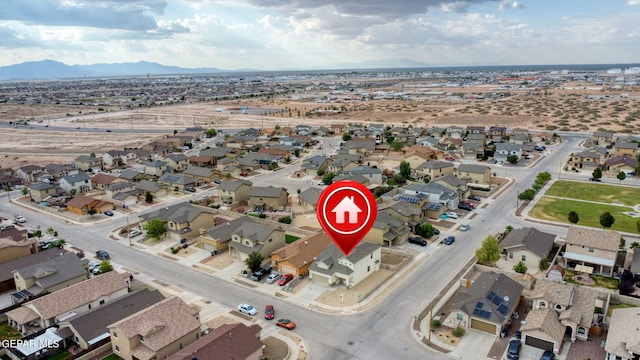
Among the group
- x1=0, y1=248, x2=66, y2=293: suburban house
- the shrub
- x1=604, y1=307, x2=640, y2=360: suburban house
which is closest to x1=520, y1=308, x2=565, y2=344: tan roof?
x1=604, y1=307, x2=640, y2=360: suburban house

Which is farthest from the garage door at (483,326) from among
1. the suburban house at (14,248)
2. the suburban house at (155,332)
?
the suburban house at (14,248)

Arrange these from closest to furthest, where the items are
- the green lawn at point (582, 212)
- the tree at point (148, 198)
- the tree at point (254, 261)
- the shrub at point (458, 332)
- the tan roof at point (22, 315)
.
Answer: the shrub at point (458, 332), the tan roof at point (22, 315), the tree at point (254, 261), the green lawn at point (582, 212), the tree at point (148, 198)

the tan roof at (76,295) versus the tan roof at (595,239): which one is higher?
A: the tan roof at (595,239)

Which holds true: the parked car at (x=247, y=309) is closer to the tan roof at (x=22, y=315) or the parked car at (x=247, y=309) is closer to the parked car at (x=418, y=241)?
the tan roof at (x=22, y=315)

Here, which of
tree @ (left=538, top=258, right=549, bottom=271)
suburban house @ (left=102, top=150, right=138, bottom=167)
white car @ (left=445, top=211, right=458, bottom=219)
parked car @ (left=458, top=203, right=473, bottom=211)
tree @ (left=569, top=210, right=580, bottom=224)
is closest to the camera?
tree @ (left=538, top=258, right=549, bottom=271)

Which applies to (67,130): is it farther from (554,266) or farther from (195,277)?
(554,266)

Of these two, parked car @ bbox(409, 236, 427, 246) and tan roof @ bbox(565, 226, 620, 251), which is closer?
tan roof @ bbox(565, 226, 620, 251)

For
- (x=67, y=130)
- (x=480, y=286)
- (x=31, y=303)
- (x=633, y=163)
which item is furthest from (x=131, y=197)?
(x=67, y=130)

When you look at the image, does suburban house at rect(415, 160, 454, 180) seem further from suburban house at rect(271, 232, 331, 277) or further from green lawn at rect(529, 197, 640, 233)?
suburban house at rect(271, 232, 331, 277)
